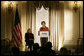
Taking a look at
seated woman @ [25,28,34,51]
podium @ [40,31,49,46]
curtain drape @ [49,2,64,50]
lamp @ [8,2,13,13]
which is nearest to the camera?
seated woman @ [25,28,34,51]

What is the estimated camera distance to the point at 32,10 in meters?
14.0

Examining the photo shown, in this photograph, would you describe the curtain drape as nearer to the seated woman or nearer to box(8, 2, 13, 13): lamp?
the seated woman

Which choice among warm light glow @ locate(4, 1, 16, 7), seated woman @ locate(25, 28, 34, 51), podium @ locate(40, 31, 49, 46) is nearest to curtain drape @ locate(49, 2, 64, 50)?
podium @ locate(40, 31, 49, 46)

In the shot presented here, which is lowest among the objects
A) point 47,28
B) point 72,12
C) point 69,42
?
point 69,42

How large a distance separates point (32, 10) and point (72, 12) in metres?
2.52

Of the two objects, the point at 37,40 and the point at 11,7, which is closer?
the point at 11,7

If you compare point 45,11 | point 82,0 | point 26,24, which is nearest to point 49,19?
point 45,11

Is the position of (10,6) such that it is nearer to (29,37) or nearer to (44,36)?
(29,37)

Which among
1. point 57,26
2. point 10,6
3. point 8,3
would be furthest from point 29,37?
point 8,3

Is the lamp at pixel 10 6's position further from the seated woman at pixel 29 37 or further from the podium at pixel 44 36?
the podium at pixel 44 36

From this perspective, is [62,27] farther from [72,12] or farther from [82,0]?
[82,0]

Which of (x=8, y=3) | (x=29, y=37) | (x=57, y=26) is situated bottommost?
(x=29, y=37)

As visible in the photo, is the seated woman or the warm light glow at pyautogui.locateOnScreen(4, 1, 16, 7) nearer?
the seated woman

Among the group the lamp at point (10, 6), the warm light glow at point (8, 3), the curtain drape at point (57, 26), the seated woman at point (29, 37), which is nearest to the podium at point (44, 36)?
the seated woman at point (29, 37)
